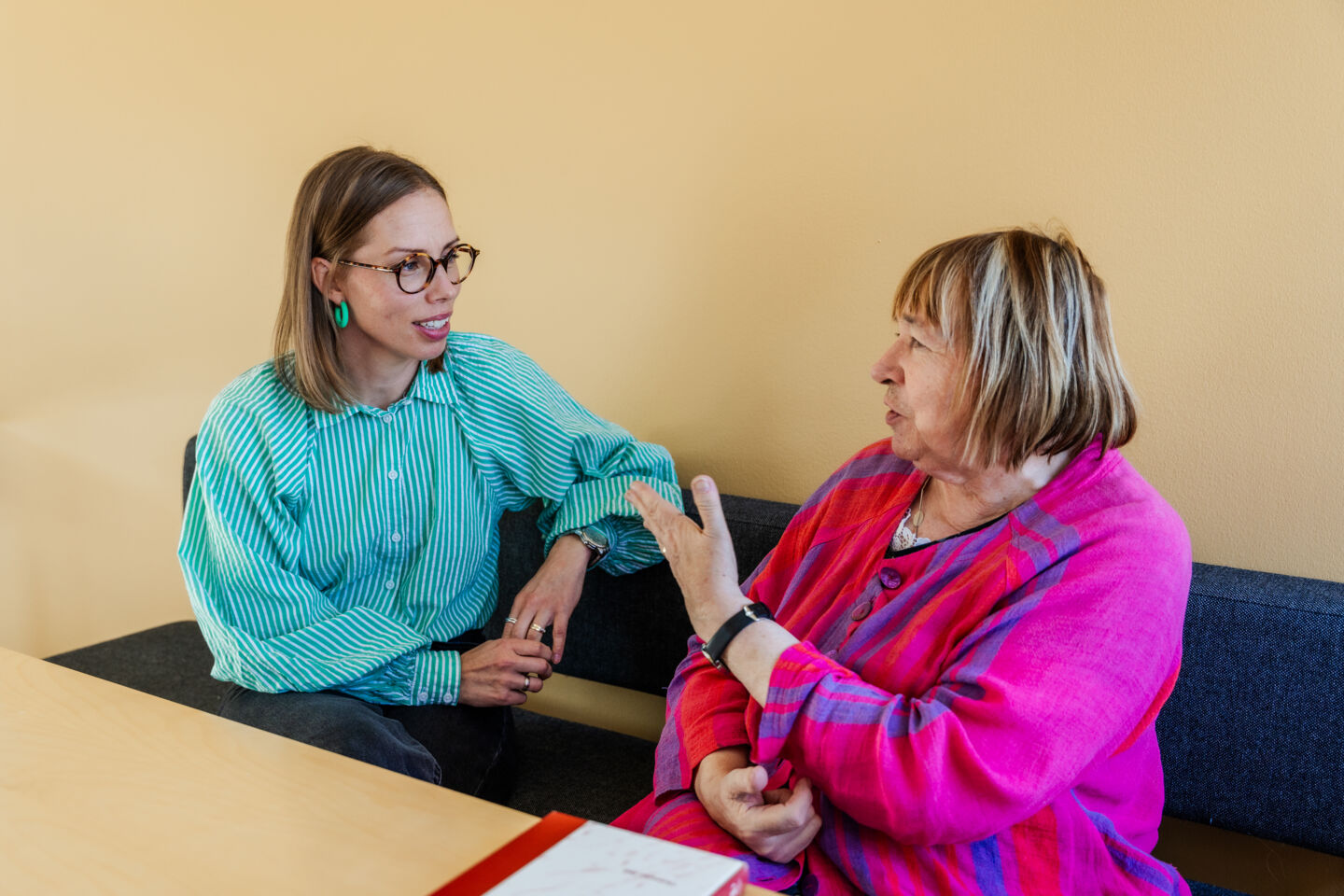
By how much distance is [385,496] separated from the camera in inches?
65.6

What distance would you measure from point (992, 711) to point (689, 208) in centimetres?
119

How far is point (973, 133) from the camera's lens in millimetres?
1618

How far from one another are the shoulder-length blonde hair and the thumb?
0.72 m

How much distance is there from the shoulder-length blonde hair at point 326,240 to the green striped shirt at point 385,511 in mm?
41

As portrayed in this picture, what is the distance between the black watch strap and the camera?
3.84ft

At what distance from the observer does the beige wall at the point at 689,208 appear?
1451 mm

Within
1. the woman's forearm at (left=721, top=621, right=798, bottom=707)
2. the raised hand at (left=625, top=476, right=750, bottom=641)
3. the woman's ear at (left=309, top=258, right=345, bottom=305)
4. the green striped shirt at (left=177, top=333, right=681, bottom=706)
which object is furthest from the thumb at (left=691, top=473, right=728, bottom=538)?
the woman's ear at (left=309, top=258, right=345, bottom=305)

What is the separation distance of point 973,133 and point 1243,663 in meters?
0.87

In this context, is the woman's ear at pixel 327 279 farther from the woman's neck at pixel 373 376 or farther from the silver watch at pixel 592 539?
the silver watch at pixel 592 539

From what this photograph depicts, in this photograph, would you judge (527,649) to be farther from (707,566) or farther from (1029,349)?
(1029,349)

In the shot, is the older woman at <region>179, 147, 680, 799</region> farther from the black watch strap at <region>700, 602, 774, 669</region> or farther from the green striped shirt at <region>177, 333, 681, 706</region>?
the black watch strap at <region>700, 602, 774, 669</region>

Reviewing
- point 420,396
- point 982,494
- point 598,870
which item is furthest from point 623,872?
point 420,396

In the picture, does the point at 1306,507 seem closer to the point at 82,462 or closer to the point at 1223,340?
the point at 1223,340

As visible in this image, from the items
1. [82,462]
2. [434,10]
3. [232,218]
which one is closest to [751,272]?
[434,10]
